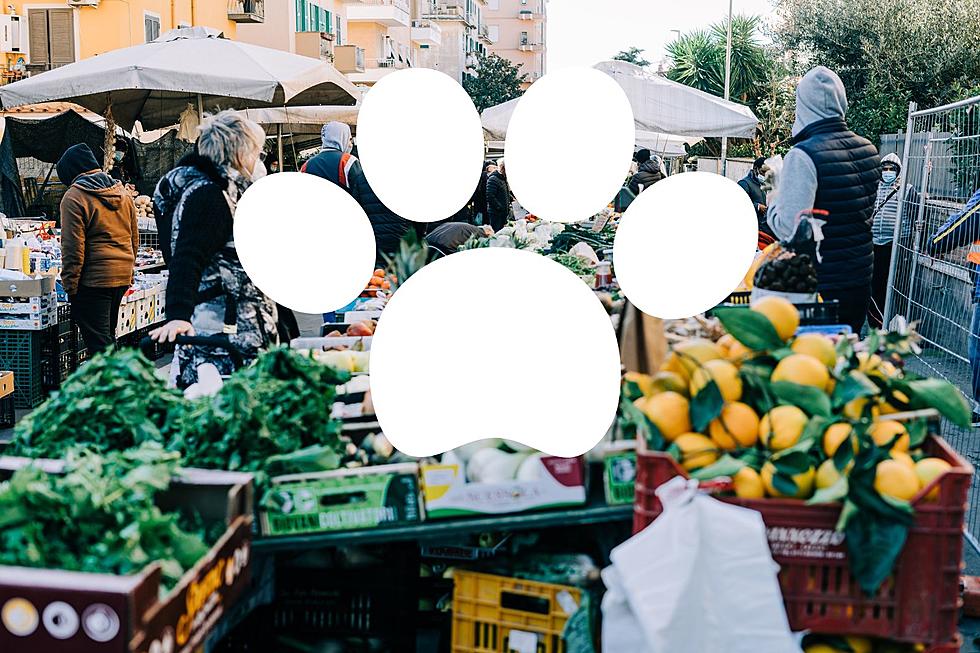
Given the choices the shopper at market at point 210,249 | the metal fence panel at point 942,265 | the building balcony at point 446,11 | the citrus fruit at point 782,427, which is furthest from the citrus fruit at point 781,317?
the building balcony at point 446,11

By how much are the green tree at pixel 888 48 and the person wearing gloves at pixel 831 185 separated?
1678 centimetres

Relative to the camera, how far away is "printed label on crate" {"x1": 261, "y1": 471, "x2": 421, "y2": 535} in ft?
9.11

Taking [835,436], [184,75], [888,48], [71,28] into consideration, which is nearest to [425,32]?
[71,28]

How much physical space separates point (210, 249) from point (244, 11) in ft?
90.6

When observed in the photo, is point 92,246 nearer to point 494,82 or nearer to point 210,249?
point 210,249

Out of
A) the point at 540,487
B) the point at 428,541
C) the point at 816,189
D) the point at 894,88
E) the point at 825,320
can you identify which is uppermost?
the point at 894,88

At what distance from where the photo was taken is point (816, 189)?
5043mm

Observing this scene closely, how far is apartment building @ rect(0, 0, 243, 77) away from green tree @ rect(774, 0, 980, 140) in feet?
47.1

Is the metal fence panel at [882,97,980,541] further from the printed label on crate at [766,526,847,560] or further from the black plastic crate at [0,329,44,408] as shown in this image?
the black plastic crate at [0,329,44,408]

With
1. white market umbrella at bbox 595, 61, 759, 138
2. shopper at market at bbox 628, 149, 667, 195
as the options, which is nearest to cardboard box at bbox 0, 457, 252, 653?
shopper at market at bbox 628, 149, 667, 195

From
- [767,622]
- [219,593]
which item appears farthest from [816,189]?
[219,593]

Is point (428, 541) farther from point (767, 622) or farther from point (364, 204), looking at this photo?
point (364, 204)

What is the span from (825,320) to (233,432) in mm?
2108

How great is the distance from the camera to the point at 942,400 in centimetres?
280
